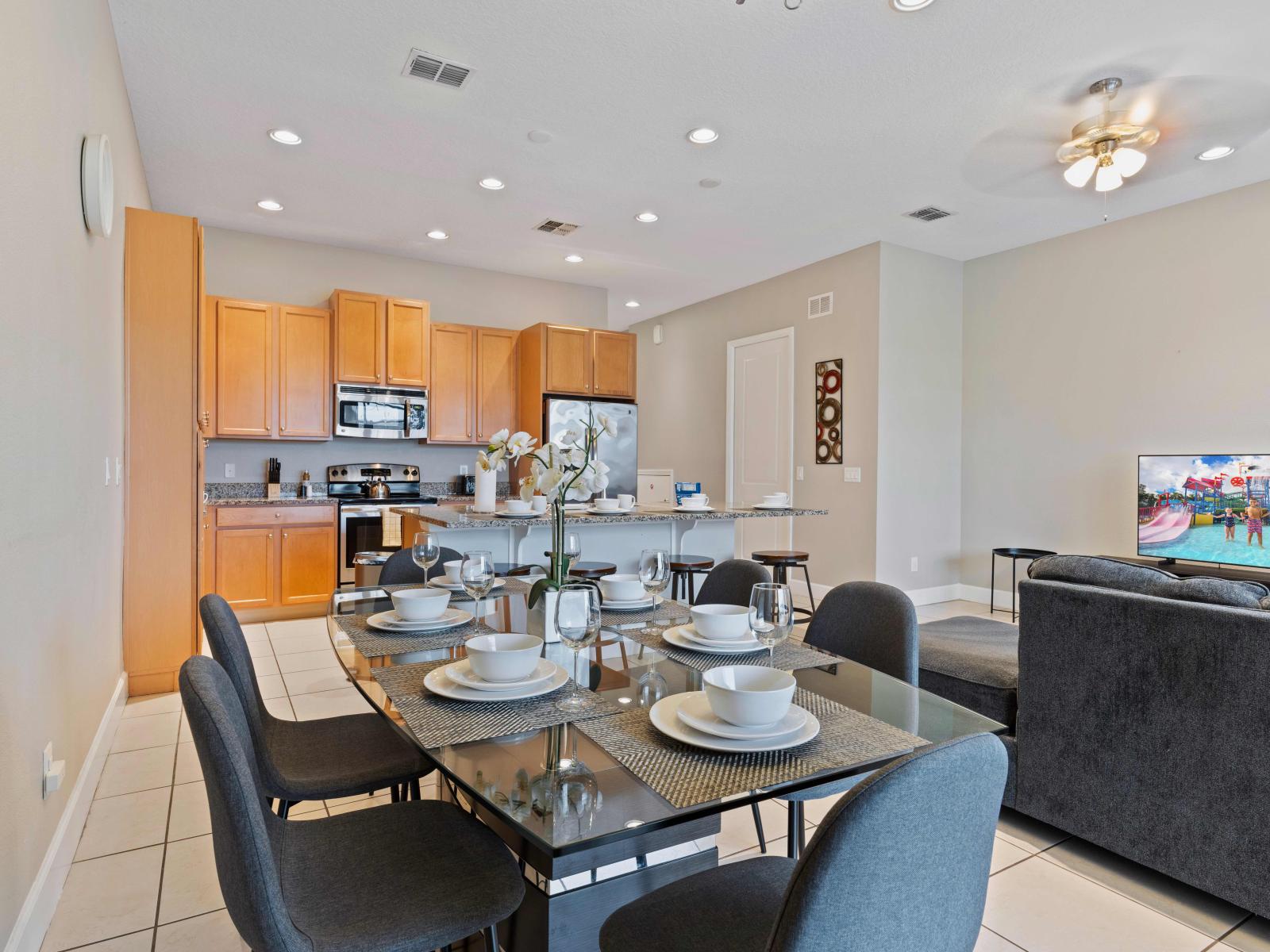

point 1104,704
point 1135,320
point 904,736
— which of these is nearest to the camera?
point 904,736

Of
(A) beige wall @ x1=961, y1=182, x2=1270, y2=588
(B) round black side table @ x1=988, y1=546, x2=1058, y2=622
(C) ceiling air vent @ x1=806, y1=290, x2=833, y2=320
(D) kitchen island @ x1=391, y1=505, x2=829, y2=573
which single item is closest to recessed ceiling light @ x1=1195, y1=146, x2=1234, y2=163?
(A) beige wall @ x1=961, y1=182, x2=1270, y2=588

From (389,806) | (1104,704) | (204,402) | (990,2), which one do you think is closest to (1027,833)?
(1104,704)

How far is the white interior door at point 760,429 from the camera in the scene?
6.48 meters

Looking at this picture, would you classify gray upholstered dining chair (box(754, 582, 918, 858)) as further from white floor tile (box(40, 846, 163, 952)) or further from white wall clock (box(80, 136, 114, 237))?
white wall clock (box(80, 136, 114, 237))

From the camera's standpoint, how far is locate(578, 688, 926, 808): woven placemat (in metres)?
0.93


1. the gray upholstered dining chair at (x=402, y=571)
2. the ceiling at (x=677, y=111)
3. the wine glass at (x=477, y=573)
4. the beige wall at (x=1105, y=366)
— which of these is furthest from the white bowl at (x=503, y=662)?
the beige wall at (x=1105, y=366)

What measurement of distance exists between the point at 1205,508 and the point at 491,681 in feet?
16.1

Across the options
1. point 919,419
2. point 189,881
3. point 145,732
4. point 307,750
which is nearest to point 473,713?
point 307,750

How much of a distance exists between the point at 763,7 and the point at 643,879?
9.78 feet

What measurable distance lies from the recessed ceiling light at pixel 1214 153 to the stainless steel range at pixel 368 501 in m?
5.48

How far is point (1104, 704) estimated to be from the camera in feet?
6.49

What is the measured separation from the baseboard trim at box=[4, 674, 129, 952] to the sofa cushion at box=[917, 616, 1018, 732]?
7.82 feet

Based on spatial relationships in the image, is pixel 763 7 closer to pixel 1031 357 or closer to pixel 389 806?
pixel 389 806

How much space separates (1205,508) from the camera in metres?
4.41
